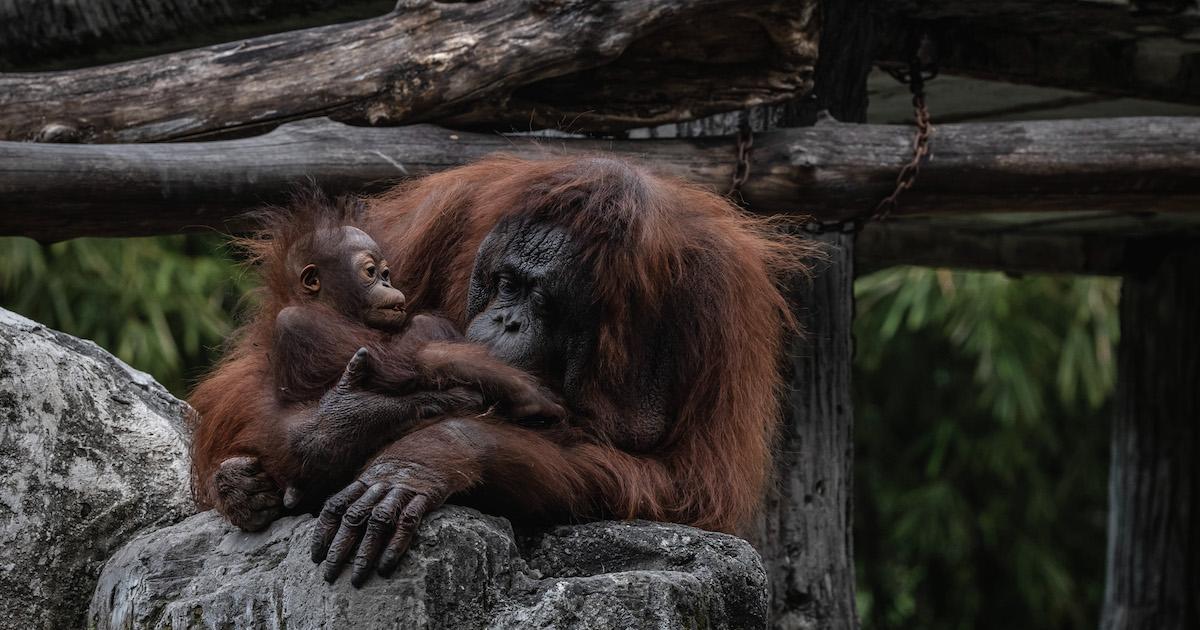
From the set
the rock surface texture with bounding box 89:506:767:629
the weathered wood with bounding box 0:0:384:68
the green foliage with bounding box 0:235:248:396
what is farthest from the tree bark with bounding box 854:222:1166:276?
the rock surface texture with bounding box 89:506:767:629

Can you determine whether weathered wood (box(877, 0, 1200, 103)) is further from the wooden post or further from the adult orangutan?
the adult orangutan

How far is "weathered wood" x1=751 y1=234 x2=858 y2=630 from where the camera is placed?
3090 millimetres

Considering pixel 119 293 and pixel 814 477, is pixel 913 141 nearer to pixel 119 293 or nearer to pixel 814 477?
pixel 814 477

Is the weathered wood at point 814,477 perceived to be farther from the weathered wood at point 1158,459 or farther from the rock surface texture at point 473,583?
the weathered wood at point 1158,459

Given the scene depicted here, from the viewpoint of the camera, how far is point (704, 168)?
2859 mm

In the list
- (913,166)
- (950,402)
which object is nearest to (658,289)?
(913,166)

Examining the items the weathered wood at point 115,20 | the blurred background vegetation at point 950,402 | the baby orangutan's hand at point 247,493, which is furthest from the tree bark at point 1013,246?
the baby orangutan's hand at point 247,493

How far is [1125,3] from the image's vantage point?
10.3 feet

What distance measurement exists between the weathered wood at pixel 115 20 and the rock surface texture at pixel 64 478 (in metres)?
1.51

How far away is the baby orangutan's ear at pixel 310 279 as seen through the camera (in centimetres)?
209

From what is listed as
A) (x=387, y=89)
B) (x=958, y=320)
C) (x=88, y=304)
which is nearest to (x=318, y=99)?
(x=387, y=89)

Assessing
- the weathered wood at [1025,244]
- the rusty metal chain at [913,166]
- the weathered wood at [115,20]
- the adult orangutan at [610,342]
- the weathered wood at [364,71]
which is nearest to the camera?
the adult orangutan at [610,342]

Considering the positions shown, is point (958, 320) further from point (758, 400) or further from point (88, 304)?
point (758, 400)

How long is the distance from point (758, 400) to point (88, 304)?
13.6ft
